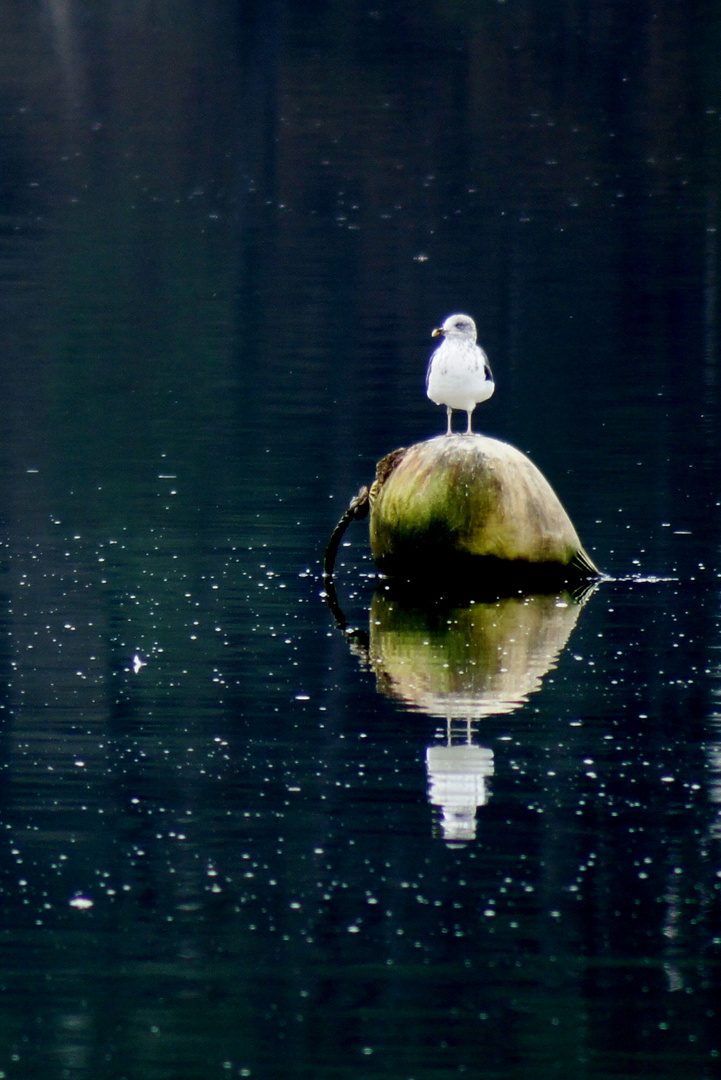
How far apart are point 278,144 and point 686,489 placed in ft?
120

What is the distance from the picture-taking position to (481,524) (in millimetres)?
14203

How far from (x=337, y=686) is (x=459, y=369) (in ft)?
11.8

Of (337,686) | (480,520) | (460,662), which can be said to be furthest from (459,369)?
(337,686)

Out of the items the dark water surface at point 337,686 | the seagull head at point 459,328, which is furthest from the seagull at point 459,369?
the dark water surface at point 337,686

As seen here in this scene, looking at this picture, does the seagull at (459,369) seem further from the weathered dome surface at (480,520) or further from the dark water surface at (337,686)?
the dark water surface at (337,686)

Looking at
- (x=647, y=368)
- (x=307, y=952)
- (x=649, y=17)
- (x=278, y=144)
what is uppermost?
(x=649, y=17)

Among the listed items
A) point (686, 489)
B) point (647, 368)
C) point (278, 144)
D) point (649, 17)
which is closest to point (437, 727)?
point (686, 489)

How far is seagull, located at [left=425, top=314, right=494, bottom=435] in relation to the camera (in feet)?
47.8

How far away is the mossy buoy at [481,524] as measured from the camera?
46.6ft

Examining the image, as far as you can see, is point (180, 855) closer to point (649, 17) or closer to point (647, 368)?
point (647, 368)

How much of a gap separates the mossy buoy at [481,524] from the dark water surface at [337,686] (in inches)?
15.4

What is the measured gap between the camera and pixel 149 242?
116ft

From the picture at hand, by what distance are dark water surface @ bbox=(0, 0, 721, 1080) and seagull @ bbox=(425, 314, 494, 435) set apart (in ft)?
4.03

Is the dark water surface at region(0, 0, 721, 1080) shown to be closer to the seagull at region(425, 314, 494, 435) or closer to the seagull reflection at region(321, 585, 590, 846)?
the seagull reflection at region(321, 585, 590, 846)
